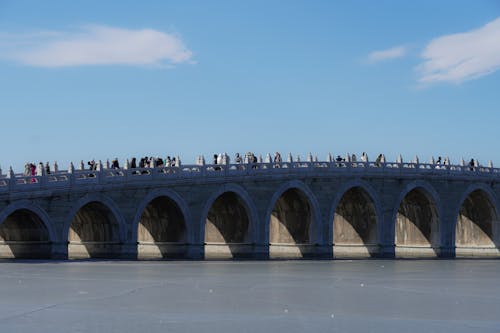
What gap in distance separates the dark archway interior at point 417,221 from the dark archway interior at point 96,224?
24.2 metres

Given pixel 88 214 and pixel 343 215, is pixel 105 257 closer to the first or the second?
pixel 88 214

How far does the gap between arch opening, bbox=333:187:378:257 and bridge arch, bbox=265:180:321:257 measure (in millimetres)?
4379

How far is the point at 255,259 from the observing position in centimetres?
4788

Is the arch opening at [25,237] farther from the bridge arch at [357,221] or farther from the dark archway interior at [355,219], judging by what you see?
the dark archway interior at [355,219]

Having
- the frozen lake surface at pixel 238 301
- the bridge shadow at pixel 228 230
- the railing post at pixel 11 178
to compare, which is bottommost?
the frozen lake surface at pixel 238 301

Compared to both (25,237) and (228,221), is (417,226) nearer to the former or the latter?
(228,221)

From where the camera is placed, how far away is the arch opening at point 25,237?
3944 cm

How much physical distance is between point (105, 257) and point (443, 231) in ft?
86.2

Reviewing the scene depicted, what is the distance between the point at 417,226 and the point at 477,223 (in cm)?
612

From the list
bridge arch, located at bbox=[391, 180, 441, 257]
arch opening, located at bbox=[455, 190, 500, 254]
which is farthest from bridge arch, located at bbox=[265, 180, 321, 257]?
arch opening, located at bbox=[455, 190, 500, 254]

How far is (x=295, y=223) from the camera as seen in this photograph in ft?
174

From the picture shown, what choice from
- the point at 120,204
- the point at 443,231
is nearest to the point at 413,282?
the point at 120,204

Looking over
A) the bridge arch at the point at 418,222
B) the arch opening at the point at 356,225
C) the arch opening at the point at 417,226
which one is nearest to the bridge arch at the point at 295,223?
the arch opening at the point at 356,225

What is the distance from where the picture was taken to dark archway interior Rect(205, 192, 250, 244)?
4922 centimetres
